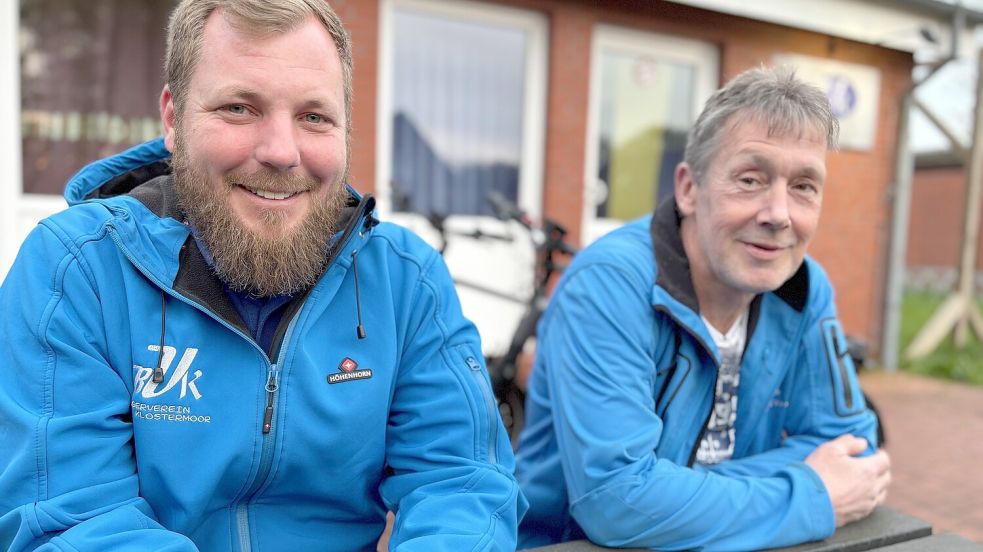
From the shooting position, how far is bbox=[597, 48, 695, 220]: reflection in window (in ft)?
21.6

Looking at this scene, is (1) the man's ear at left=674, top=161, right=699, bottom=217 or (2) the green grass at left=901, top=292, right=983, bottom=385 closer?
(1) the man's ear at left=674, top=161, right=699, bottom=217

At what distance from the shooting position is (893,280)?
8039 millimetres

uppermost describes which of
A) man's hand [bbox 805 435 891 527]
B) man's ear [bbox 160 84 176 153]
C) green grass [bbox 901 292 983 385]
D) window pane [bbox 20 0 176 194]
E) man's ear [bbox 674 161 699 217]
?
window pane [bbox 20 0 176 194]

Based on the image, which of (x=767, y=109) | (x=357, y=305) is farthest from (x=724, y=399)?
(x=357, y=305)

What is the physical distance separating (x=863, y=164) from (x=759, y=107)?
6772 millimetres

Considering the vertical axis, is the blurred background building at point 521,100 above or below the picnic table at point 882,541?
above

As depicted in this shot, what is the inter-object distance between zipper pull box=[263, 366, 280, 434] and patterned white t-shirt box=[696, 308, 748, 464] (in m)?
1.14

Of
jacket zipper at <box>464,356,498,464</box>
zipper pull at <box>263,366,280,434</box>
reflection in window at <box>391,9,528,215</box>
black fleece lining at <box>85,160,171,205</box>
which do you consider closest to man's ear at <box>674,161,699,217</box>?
jacket zipper at <box>464,356,498,464</box>

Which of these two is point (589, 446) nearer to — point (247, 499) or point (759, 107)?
point (247, 499)

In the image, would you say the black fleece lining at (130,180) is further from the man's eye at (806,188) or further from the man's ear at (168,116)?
the man's eye at (806,188)

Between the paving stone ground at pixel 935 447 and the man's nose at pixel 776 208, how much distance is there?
191cm

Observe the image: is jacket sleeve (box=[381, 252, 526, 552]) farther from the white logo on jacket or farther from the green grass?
the green grass

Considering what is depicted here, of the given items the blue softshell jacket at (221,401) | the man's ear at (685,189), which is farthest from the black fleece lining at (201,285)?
the man's ear at (685,189)

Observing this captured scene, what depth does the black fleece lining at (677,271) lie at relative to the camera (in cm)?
187
